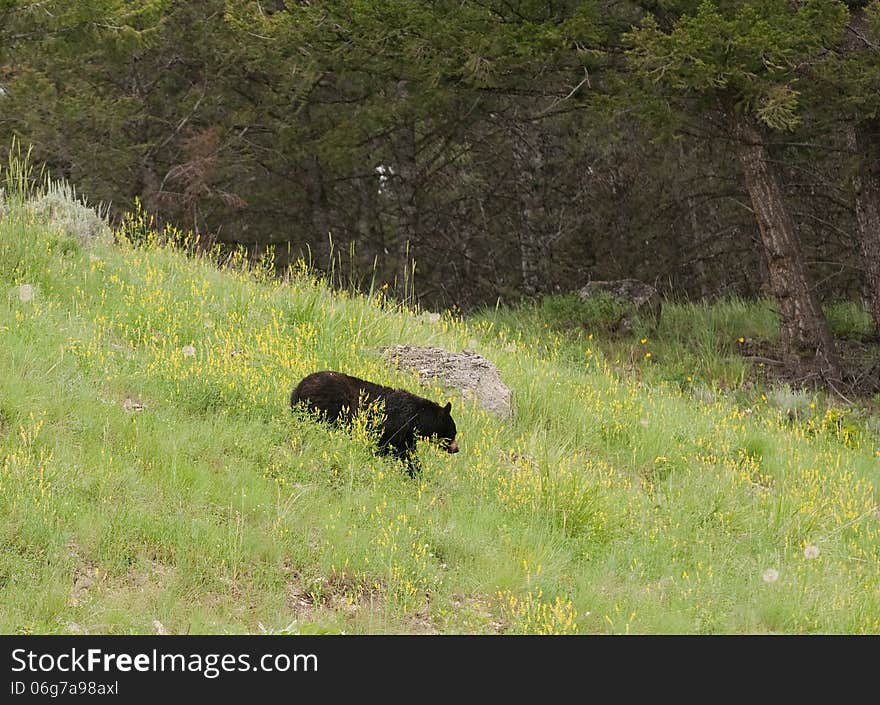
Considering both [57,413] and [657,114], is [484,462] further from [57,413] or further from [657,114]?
[657,114]

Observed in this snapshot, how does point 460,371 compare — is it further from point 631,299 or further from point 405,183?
point 405,183

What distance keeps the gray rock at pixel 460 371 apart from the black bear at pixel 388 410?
1.66 meters

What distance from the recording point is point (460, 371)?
927 centimetres

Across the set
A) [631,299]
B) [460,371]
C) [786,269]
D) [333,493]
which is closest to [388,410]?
[333,493]

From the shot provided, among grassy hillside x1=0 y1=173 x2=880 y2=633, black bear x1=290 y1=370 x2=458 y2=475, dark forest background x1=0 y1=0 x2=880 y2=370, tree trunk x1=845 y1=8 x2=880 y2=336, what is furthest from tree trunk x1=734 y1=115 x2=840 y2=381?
black bear x1=290 y1=370 x2=458 y2=475

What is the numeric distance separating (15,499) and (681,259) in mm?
18490

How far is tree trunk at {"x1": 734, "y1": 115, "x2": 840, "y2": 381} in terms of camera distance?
13.5 metres

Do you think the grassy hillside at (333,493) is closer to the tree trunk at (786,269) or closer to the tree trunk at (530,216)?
the tree trunk at (786,269)

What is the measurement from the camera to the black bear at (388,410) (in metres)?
7.19

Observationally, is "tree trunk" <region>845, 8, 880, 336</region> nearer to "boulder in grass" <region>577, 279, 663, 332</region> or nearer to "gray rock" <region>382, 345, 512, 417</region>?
"boulder in grass" <region>577, 279, 663, 332</region>

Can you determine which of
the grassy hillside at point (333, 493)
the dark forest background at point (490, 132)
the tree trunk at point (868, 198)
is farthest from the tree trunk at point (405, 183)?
the grassy hillside at point (333, 493)

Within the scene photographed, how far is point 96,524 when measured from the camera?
5691 millimetres

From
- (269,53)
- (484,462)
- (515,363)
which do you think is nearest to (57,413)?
(484,462)

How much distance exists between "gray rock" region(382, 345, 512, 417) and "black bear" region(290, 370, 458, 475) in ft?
5.45
